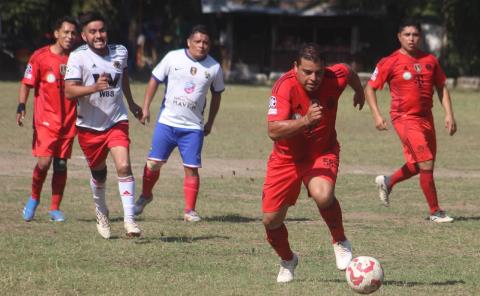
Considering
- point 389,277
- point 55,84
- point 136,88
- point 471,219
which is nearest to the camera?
point 389,277

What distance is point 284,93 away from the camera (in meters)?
7.46

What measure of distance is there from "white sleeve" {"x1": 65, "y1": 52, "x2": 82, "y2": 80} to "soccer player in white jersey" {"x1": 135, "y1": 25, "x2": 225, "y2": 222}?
64.3 inches

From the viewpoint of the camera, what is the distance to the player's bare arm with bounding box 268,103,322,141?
7.02 metres

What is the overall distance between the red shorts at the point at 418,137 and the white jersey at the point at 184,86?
213 cm

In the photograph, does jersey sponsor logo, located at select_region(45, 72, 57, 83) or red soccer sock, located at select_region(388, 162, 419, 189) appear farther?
red soccer sock, located at select_region(388, 162, 419, 189)

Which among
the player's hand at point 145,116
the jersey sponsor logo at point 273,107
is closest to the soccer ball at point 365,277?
the jersey sponsor logo at point 273,107

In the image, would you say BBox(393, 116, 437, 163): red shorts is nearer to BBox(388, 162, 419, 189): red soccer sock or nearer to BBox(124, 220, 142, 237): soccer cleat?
BBox(388, 162, 419, 189): red soccer sock

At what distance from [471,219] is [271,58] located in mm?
34359

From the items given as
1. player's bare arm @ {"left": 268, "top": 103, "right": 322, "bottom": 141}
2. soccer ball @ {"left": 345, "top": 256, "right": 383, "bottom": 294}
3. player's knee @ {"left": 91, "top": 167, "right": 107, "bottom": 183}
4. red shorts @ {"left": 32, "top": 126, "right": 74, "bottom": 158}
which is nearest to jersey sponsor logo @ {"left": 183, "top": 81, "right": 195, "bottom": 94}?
red shorts @ {"left": 32, "top": 126, "right": 74, "bottom": 158}

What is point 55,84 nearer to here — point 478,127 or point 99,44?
point 99,44

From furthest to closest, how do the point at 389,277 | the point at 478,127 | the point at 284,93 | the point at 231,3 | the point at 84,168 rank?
the point at 231,3, the point at 478,127, the point at 84,168, the point at 389,277, the point at 284,93

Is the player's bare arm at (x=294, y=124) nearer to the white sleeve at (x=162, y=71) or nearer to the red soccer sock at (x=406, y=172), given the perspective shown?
the white sleeve at (x=162, y=71)

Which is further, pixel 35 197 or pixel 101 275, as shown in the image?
pixel 35 197

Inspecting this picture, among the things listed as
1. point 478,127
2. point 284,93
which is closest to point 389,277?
point 284,93
